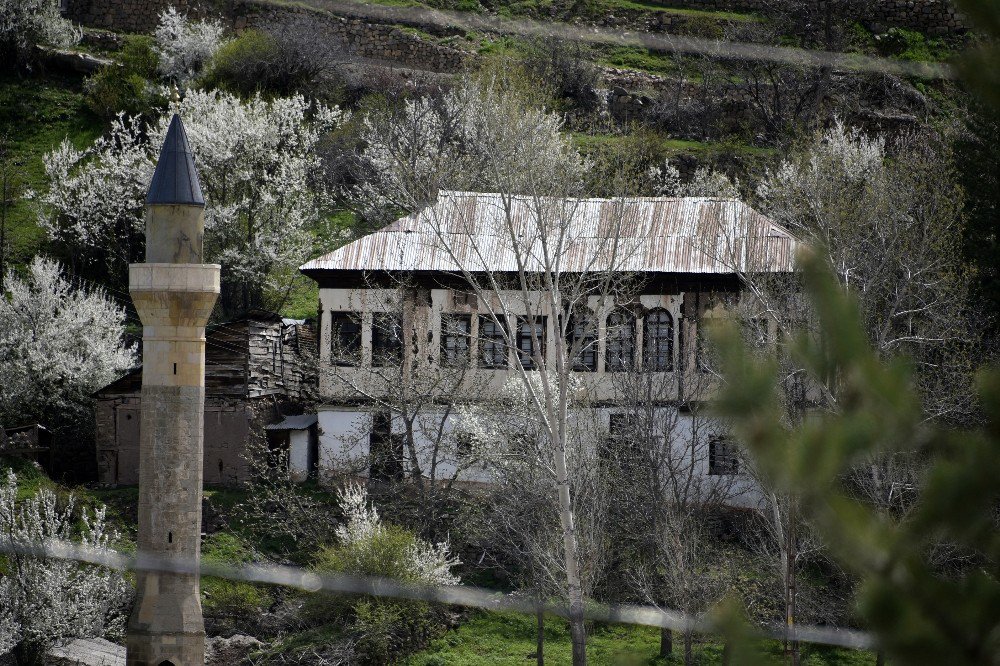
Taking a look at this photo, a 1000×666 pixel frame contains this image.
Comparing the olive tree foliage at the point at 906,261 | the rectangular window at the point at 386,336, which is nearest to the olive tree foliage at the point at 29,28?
the rectangular window at the point at 386,336

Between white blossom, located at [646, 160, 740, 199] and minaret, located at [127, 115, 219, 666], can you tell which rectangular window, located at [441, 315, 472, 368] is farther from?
white blossom, located at [646, 160, 740, 199]

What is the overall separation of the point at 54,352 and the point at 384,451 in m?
8.54

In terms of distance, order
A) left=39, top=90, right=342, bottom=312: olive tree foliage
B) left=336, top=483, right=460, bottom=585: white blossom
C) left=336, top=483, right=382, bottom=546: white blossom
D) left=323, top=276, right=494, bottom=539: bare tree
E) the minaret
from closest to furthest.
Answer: the minaret
left=336, top=483, right=460, bottom=585: white blossom
left=336, top=483, right=382, bottom=546: white blossom
left=323, top=276, right=494, bottom=539: bare tree
left=39, top=90, right=342, bottom=312: olive tree foliage

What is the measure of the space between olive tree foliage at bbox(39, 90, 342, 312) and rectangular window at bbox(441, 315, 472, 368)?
7902mm

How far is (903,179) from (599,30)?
2744 centimetres

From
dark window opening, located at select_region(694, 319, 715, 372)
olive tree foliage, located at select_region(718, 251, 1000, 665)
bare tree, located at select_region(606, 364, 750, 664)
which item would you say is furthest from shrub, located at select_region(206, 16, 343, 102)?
olive tree foliage, located at select_region(718, 251, 1000, 665)

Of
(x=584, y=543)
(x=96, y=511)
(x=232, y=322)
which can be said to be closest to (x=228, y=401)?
(x=232, y=322)

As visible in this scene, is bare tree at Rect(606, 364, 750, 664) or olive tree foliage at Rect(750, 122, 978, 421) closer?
bare tree at Rect(606, 364, 750, 664)

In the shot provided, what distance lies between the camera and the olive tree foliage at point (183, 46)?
4978 centimetres

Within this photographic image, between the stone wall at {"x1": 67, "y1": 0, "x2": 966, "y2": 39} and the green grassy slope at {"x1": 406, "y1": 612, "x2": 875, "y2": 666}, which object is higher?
the stone wall at {"x1": 67, "y1": 0, "x2": 966, "y2": 39}

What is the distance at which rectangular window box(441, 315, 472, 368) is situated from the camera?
31.2 m

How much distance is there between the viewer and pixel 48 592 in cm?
2344

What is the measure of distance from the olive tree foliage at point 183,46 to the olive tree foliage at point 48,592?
2655cm

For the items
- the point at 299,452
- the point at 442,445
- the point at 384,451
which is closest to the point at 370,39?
the point at 299,452
